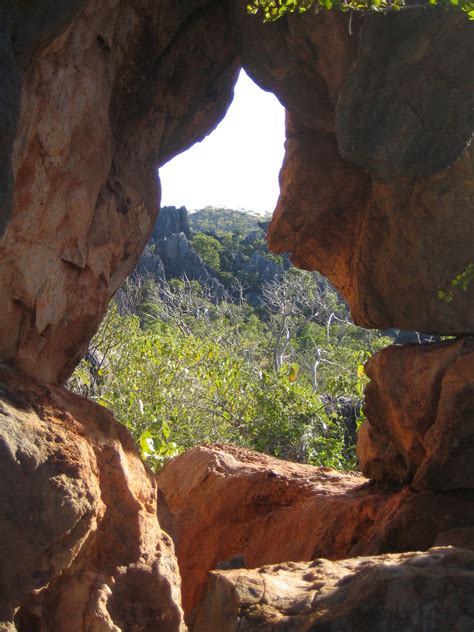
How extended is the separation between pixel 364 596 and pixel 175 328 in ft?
44.9

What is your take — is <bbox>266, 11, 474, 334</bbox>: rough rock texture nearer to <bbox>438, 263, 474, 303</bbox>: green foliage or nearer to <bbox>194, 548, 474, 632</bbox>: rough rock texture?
<bbox>438, 263, 474, 303</bbox>: green foliage

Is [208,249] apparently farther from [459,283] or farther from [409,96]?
[409,96]

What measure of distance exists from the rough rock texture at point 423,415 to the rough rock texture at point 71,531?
215 cm

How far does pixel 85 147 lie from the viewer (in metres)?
5.04

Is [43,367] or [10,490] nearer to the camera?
[10,490]

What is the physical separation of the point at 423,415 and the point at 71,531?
3066 mm

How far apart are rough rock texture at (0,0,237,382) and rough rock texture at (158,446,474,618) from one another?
6.09 feet

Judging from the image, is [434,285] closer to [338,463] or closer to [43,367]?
[43,367]

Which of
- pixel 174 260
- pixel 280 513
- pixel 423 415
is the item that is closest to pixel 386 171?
pixel 423 415

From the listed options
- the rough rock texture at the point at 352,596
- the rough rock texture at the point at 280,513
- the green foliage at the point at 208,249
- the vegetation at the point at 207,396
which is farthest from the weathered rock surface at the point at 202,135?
the green foliage at the point at 208,249

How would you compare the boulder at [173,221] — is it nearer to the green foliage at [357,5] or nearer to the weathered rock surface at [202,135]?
the weathered rock surface at [202,135]

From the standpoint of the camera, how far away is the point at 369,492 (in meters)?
6.99

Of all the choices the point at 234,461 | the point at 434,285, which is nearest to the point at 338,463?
the point at 234,461

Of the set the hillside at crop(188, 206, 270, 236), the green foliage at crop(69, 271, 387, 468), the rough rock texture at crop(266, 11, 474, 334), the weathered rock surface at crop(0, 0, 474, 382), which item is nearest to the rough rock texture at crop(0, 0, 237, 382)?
the weathered rock surface at crop(0, 0, 474, 382)
